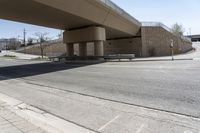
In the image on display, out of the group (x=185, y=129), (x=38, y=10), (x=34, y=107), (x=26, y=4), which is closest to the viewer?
(x=185, y=129)

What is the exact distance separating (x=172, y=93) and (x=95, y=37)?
2771cm

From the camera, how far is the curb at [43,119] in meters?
5.47

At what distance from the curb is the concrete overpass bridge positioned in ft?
51.0

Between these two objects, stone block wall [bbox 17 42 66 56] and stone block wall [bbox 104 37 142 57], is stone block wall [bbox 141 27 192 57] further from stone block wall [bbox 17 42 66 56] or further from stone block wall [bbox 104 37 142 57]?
stone block wall [bbox 17 42 66 56]

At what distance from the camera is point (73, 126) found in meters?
5.77

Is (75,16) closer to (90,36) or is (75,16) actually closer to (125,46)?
(90,36)

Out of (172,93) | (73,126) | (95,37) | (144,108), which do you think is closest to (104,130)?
(73,126)

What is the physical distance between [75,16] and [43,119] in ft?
76.4

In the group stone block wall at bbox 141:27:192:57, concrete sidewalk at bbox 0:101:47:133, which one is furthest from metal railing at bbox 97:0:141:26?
concrete sidewalk at bbox 0:101:47:133

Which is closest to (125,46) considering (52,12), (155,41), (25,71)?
(155,41)

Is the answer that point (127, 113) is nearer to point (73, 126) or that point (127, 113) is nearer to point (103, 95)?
point (73, 126)

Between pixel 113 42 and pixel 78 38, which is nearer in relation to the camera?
pixel 78 38

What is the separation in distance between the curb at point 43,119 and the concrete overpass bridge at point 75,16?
1553 centimetres

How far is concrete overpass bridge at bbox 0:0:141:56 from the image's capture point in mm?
23781
